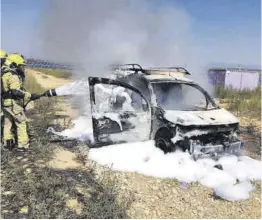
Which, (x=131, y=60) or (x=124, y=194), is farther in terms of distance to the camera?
(x=131, y=60)

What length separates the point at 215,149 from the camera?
621 cm

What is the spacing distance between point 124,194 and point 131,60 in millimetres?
9302

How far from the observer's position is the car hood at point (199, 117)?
6137 millimetres

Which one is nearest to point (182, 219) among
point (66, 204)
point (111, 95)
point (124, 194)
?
point (124, 194)

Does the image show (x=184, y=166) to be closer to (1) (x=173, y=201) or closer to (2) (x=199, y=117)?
(2) (x=199, y=117)

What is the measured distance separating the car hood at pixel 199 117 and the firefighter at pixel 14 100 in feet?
8.12

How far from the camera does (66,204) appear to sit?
14.9 feet

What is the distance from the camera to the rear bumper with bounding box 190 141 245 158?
240 inches

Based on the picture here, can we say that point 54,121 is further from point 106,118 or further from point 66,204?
point 66,204

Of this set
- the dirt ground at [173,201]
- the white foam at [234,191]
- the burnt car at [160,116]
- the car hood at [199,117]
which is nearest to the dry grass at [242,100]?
the burnt car at [160,116]

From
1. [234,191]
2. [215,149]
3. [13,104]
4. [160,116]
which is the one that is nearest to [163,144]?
[160,116]

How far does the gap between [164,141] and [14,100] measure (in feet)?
9.20

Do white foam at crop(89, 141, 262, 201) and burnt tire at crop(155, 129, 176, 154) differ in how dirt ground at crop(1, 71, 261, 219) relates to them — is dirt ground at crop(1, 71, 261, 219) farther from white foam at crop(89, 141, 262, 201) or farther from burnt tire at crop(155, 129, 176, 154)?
burnt tire at crop(155, 129, 176, 154)

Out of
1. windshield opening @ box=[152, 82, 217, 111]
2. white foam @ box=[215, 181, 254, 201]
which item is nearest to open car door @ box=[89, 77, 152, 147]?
windshield opening @ box=[152, 82, 217, 111]
